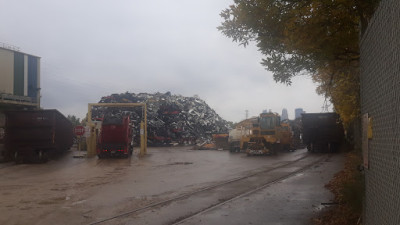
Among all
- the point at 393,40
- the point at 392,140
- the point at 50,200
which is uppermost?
the point at 393,40

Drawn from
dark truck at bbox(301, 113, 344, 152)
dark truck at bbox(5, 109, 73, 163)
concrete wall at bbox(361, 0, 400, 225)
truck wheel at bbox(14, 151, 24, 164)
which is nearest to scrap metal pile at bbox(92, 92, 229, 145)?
dark truck at bbox(301, 113, 344, 152)

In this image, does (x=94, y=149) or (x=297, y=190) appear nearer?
(x=297, y=190)

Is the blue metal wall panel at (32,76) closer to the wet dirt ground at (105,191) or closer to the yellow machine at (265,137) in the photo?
the yellow machine at (265,137)

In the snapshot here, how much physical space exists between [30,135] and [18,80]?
18163 mm

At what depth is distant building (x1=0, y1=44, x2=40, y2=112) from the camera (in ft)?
125

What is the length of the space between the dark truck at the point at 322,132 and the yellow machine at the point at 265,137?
2.05 m

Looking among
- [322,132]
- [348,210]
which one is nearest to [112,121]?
[322,132]

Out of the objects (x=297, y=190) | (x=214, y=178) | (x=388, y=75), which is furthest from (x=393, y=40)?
(x=214, y=178)

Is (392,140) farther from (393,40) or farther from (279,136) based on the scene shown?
(279,136)

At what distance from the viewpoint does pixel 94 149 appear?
30.4m

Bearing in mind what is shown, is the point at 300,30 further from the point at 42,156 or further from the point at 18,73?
the point at 18,73

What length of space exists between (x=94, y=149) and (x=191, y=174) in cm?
1476

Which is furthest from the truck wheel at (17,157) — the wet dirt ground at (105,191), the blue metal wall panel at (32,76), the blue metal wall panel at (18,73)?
the blue metal wall panel at (32,76)

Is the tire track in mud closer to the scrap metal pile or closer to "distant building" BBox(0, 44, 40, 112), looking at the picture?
the scrap metal pile
